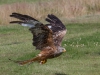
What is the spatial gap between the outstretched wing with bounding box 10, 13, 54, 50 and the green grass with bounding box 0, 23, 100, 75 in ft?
3.73

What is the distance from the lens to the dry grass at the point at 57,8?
21.0m

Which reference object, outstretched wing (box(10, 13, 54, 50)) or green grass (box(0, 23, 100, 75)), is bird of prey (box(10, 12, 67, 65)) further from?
green grass (box(0, 23, 100, 75))

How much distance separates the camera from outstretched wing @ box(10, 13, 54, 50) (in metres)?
8.02

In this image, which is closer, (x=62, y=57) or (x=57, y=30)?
(x=57, y=30)

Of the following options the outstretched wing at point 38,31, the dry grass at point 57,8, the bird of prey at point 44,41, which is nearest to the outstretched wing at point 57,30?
the bird of prey at point 44,41

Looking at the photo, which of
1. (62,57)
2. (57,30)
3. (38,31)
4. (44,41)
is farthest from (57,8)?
(38,31)

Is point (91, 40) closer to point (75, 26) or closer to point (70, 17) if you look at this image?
point (75, 26)

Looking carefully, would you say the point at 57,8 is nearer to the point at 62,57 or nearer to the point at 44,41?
the point at 62,57

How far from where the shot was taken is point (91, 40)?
1420cm

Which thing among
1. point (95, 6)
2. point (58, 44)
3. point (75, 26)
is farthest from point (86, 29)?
point (58, 44)

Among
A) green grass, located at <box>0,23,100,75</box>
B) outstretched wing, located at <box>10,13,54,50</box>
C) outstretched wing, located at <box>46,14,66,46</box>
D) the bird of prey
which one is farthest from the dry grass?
outstretched wing, located at <box>10,13,54,50</box>

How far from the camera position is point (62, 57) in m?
11.9

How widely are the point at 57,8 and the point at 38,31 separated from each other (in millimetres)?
13392

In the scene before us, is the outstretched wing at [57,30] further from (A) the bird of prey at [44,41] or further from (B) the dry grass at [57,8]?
(B) the dry grass at [57,8]
